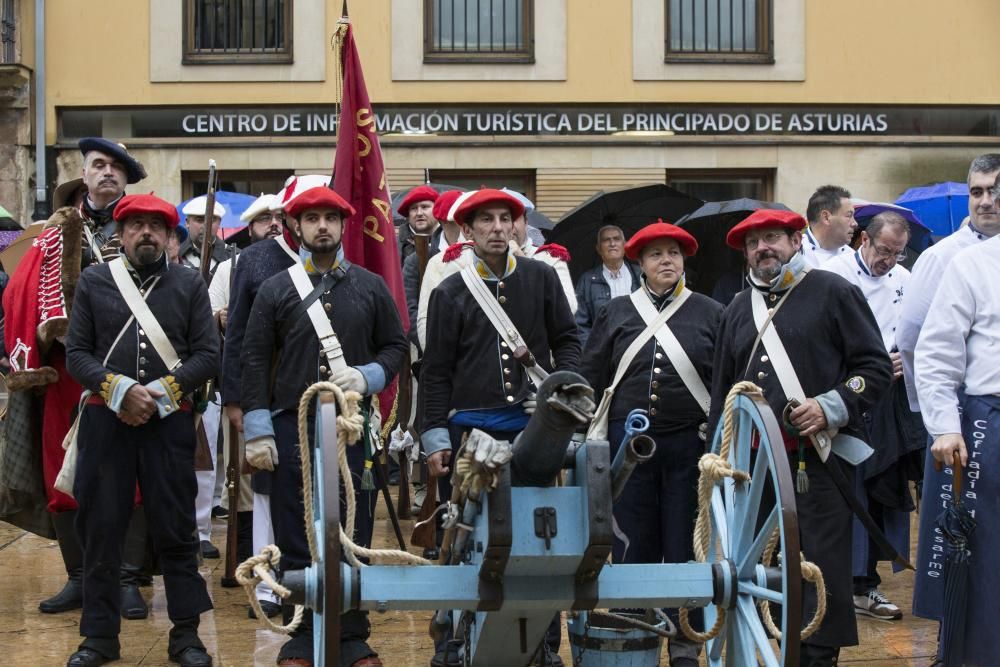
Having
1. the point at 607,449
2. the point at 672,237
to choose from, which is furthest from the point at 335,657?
the point at 672,237

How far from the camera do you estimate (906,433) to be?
819cm

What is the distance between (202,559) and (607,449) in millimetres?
5138

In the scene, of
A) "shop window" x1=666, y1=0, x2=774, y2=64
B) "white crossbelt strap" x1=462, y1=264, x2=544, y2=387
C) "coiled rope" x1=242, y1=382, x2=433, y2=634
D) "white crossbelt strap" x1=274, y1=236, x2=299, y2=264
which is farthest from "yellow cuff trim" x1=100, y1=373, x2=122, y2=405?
"shop window" x1=666, y1=0, x2=774, y2=64

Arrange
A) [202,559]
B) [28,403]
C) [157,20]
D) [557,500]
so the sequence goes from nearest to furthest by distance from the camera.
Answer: [557,500], [28,403], [202,559], [157,20]

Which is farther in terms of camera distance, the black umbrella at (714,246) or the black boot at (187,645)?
the black umbrella at (714,246)

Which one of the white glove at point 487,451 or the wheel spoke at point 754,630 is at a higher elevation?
the white glove at point 487,451

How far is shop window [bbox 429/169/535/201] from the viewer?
62.0 feet

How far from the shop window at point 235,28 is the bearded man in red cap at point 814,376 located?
534 inches

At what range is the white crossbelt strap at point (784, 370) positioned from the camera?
6.08m

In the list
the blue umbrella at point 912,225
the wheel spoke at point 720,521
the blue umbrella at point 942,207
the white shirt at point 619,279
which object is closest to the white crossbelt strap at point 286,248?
the wheel spoke at point 720,521

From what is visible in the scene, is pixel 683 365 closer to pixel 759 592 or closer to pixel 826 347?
pixel 826 347

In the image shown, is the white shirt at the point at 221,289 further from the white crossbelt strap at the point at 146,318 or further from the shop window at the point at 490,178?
the shop window at the point at 490,178

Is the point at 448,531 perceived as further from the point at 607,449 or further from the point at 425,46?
the point at 425,46

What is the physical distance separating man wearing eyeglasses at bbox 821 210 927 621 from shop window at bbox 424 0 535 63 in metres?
11.0
